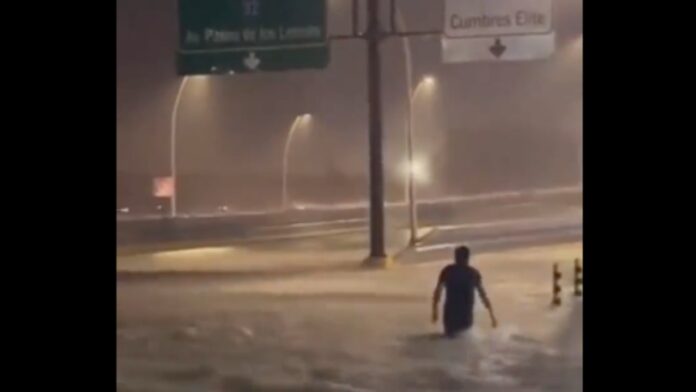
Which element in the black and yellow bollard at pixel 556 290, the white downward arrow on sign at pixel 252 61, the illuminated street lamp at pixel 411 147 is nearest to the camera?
the black and yellow bollard at pixel 556 290

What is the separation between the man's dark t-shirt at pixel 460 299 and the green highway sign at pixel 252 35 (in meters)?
0.69

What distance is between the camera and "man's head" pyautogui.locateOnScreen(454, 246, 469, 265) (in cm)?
265

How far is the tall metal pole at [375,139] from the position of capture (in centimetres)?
272

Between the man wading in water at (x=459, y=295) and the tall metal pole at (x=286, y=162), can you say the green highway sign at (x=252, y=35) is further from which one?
the man wading in water at (x=459, y=295)

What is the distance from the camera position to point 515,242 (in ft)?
8.70

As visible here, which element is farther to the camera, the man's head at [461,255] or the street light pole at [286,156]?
the street light pole at [286,156]

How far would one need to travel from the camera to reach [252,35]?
2.79m

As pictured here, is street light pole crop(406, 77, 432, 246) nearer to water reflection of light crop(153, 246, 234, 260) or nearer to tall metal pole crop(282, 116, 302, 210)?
tall metal pole crop(282, 116, 302, 210)

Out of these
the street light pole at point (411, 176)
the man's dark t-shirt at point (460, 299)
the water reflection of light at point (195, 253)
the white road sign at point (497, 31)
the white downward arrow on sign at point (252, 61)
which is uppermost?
the white road sign at point (497, 31)

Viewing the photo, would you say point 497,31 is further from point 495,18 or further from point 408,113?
point 408,113

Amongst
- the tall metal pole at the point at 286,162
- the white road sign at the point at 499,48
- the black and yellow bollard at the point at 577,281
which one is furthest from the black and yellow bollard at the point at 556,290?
the tall metal pole at the point at 286,162

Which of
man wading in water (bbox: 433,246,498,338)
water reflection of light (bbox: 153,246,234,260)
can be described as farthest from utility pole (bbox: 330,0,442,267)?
water reflection of light (bbox: 153,246,234,260)
